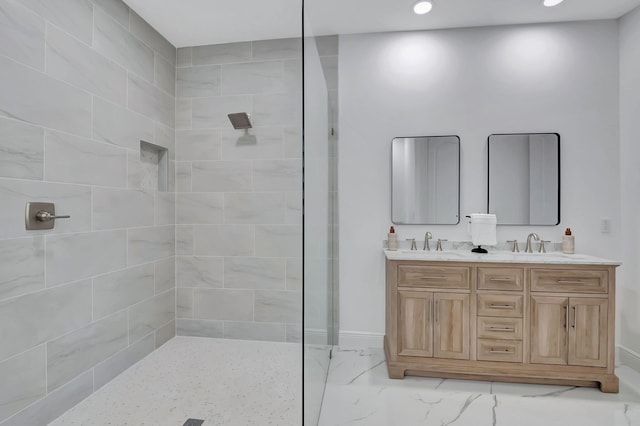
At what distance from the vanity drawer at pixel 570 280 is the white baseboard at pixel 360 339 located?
1169mm

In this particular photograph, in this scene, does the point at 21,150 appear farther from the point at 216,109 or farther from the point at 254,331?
the point at 254,331

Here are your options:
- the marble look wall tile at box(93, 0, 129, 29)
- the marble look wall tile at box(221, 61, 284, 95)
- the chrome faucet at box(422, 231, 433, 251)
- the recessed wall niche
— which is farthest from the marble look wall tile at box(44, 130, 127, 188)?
the chrome faucet at box(422, 231, 433, 251)

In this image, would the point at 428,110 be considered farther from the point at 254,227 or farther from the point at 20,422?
the point at 20,422

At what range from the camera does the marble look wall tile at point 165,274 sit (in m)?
2.46

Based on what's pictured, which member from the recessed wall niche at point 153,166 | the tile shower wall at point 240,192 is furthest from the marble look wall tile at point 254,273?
the recessed wall niche at point 153,166

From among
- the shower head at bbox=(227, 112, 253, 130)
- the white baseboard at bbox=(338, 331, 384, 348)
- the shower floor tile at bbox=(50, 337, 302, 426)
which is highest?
the shower head at bbox=(227, 112, 253, 130)

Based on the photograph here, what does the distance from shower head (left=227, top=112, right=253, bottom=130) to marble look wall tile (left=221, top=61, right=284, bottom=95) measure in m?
0.26

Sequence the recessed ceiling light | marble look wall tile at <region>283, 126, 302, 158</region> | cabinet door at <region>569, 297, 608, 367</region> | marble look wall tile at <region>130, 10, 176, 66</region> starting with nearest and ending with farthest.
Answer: cabinet door at <region>569, 297, 608, 367</region> → the recessed ceiling light → marble look wall tile at <region>130, 10, 176, 66</region> → marble look wall tile at <region>283, 126, 302, 158</region>

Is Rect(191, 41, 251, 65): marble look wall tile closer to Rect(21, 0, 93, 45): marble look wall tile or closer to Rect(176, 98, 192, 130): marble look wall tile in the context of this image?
Rect(176, 98, 192, 130): marble look wall tile

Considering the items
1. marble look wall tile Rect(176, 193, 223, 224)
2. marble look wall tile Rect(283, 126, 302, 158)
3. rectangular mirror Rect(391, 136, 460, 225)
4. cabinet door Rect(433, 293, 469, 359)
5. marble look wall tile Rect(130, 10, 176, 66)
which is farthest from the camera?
marble look wall tile Rect(176, 193, 223, 224)

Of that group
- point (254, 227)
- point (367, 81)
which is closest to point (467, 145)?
point (367, 81)

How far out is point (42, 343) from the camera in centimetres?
156

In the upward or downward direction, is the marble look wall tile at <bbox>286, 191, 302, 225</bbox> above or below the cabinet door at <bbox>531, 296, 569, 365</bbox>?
above

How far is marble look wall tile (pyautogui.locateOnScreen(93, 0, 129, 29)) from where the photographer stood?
196 cm
